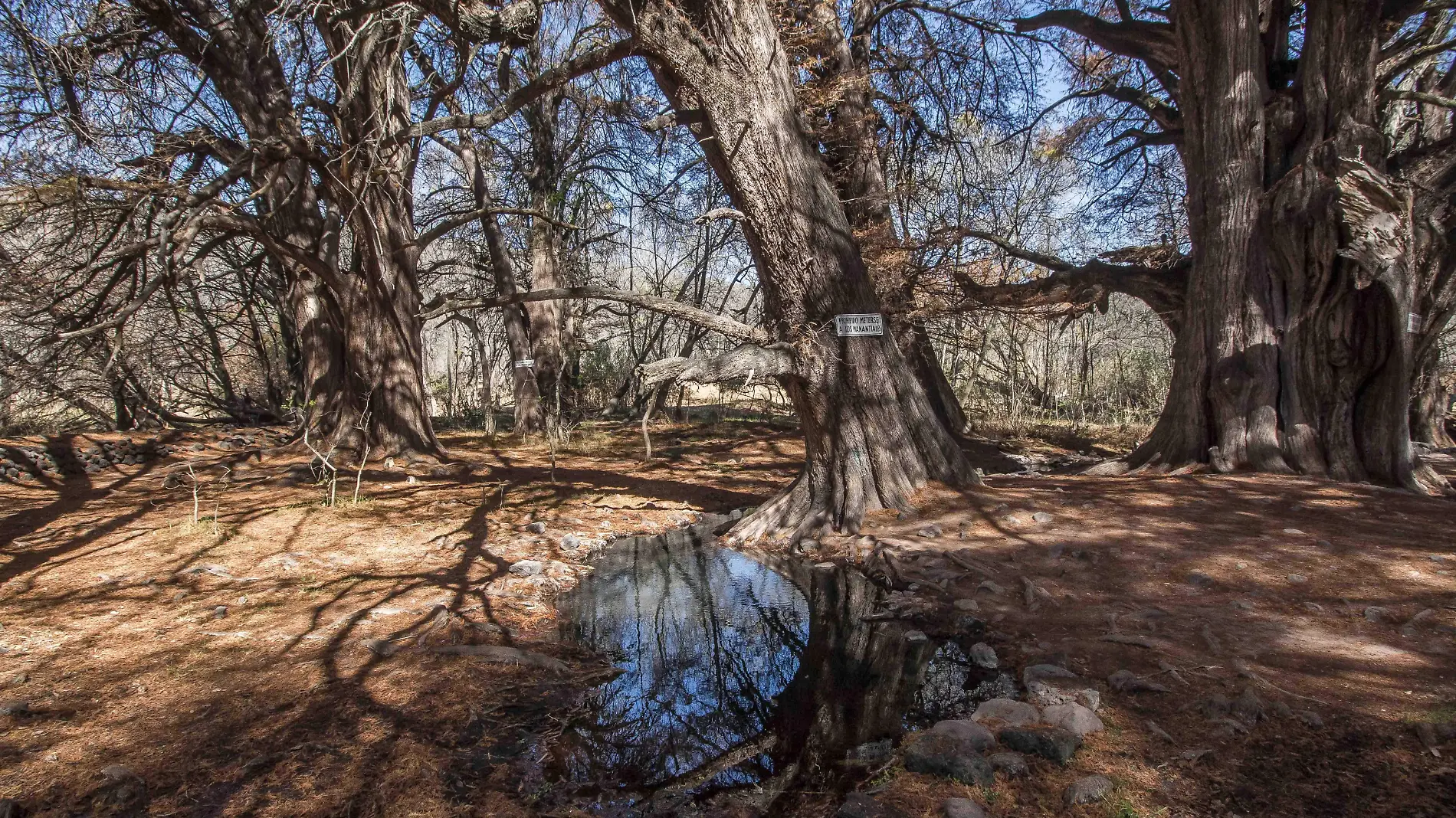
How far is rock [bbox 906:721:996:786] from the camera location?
7.15 feet

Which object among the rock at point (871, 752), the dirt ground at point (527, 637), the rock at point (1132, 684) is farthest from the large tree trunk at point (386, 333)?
the rock at point (1132, 684)

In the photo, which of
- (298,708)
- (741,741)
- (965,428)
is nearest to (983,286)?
(965,428)

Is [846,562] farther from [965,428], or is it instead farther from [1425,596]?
[965,428]

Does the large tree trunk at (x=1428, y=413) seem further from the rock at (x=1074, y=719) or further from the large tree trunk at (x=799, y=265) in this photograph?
the rock at (x=1074, y=719)

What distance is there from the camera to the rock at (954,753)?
218 centimetres

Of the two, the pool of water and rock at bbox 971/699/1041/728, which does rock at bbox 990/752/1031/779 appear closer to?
rock at bbox 971/699/1041/728

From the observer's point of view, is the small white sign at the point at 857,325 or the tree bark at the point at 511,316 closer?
the small white sign at the point at 857,325

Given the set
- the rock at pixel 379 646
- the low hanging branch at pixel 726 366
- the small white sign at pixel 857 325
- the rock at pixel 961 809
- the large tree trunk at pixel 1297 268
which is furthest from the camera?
the large tree trunk at pixel 1297 268

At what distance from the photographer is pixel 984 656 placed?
10.3 feet

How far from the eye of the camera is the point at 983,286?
8.11 m

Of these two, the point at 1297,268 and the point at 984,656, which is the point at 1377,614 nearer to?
the point at 984,656

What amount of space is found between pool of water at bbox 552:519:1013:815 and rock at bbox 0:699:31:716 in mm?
1951

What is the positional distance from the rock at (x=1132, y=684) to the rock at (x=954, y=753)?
647mm

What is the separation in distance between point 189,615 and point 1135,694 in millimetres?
4317
